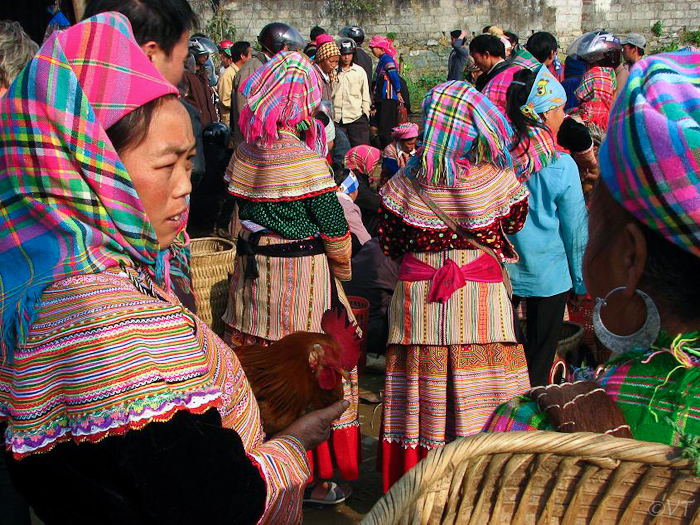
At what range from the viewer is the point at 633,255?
4.48ft

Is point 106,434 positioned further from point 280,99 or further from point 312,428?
point 280,99

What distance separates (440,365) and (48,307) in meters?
2.60

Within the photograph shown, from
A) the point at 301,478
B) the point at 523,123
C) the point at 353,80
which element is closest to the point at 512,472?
the point at 301,478

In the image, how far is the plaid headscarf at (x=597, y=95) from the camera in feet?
21.5

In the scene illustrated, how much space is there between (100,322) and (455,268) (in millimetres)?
2483

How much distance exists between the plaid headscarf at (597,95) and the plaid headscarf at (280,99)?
9.90 feet

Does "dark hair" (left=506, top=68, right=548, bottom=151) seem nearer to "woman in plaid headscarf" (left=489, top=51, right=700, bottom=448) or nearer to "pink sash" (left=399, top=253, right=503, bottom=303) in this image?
"pink sash" (left=399, top=253, right=503, bottom=303)

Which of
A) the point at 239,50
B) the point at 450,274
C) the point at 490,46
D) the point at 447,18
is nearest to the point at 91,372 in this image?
the point at 450,274

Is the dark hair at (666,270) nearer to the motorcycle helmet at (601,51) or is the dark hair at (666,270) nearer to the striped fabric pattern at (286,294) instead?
the striped fabric pattern at (286,294)

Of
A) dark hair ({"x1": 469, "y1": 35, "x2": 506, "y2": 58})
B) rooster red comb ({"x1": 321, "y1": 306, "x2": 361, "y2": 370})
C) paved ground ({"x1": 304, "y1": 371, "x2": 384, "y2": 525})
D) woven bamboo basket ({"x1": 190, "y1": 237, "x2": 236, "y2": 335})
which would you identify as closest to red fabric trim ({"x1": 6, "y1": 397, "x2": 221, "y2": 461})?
rooster red comb ({"x1": 321, "y1": 306, "x2": 361, "y2": 370})

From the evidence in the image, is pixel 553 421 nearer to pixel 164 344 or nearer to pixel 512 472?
pixel 512 472

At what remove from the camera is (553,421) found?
137cm

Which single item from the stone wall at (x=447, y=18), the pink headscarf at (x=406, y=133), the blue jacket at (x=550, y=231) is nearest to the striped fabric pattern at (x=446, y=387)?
the blue jacket at (x=550, y=231)

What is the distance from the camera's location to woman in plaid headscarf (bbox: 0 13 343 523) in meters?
1.44
